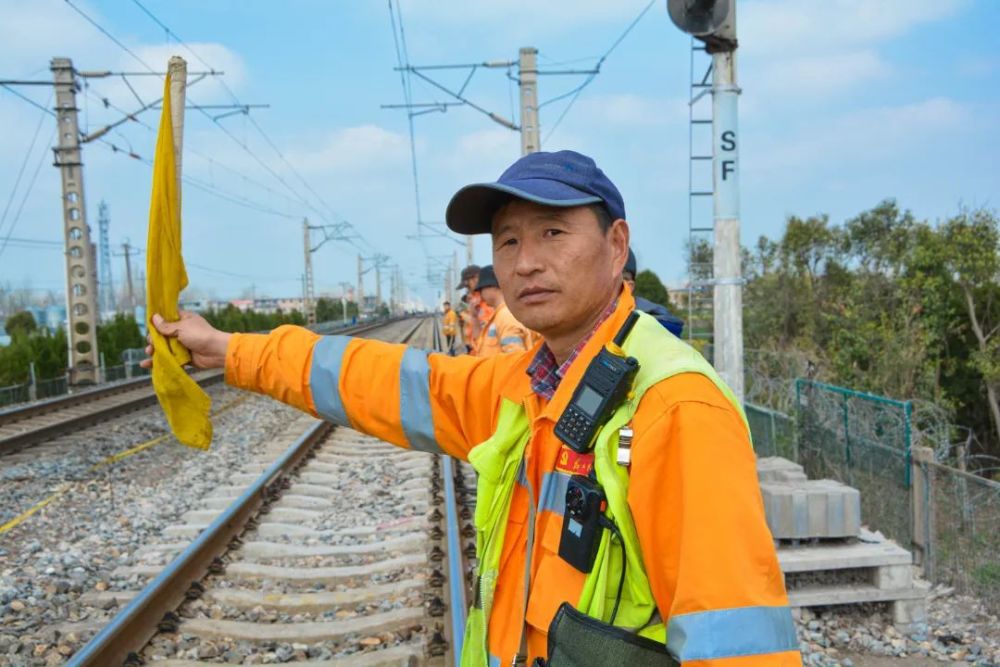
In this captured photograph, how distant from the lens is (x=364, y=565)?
5543 mm

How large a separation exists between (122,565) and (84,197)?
16469 millimetres

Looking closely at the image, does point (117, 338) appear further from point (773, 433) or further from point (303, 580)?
point (303, 580)

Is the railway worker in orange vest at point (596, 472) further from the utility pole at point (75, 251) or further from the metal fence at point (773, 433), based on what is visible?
the utility pole at point (75, 251)

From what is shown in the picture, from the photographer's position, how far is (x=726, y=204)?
18.4 ft

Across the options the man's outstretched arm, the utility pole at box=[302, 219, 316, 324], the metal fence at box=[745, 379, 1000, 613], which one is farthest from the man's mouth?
the utility pole at box=[302, 219, 316, 324]

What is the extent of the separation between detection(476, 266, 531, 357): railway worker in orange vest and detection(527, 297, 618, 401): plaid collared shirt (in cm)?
333

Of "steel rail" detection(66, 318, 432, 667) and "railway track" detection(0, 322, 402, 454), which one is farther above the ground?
"steel rail" detection(66, 318, 432, 667)

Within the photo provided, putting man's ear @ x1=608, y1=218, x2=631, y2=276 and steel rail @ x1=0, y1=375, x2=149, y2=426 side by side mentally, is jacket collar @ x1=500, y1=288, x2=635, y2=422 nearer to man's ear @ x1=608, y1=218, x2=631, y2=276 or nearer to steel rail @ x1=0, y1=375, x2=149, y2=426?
man's ear @ x1=608, y1=218, x2=631, y2=276

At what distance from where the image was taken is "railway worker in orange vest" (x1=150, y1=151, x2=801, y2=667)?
1.33 m

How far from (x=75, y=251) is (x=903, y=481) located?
757 inches

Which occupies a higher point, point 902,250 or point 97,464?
point 902,250

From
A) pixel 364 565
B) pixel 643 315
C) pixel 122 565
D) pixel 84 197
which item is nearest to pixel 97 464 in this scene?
pixel 122 565

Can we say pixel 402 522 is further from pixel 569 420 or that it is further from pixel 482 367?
pixel 569 420

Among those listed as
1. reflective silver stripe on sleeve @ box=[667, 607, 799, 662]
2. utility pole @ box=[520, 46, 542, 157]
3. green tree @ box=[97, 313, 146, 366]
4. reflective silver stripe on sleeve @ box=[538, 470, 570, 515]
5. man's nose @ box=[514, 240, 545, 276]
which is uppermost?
utility pole @ box=[520, 46, 542, 157]
